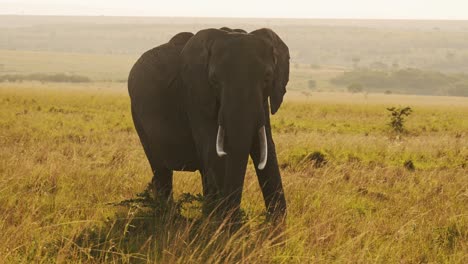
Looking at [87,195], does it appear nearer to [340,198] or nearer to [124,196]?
[124,196]

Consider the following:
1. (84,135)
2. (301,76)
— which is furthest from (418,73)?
(84,135)

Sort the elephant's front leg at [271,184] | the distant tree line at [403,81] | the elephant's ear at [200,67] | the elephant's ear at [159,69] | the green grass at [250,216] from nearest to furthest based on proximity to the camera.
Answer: the green grass at [250,216] → the elephant's ear at [200,67] → the elephant's front leg at [271,184] → the elephant's ear at [159,69] → the distant tree line at [403,81]

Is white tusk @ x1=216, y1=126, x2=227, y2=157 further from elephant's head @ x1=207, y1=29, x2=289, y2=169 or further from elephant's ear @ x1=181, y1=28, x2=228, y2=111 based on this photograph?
elephant's ear @ x1=181, y1=28, x2=228, y2=111

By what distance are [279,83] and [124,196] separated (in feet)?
9.31

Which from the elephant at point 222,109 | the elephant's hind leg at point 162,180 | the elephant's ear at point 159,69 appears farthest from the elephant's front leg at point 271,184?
the elephant's hind leg at point 162,180

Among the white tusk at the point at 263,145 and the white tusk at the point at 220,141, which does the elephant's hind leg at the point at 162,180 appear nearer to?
the white tusk at the point at 220,141

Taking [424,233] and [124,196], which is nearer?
[424,233]

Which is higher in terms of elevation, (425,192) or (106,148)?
(425,192)

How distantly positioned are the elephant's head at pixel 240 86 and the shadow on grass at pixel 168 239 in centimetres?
59

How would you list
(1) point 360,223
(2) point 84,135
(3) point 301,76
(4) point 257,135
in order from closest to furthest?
(4) point 257,135 < (1) point 360,223 < (2) point 84,135 < (3) point 301,76

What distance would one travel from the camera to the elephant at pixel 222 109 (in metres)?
5.68

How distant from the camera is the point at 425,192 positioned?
8625 millimetres

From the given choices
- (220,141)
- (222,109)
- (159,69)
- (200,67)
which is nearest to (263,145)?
(220,141)

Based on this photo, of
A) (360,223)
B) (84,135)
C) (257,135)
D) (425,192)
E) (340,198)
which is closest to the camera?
(257,135)
